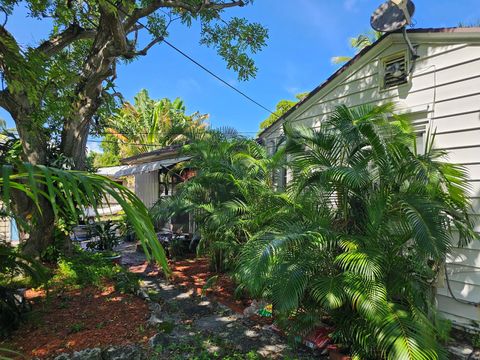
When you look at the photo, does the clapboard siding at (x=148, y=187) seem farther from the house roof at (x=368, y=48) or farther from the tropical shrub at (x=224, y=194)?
the house roof at (x=368, y=48)

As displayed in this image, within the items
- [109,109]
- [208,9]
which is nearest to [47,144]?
[109,109]

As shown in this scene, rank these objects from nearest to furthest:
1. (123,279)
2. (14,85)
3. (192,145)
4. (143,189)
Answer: (14,85)
(123,279)
(192,145)
(143,189)

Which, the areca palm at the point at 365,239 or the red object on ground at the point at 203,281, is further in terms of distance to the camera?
the red object on ground at the point at 203,281

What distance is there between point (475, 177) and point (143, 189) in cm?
1179

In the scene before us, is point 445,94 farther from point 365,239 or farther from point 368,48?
point 365,239

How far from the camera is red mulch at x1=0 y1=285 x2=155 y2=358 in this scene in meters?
3.60

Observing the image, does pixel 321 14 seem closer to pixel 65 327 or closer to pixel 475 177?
pixel 475 177

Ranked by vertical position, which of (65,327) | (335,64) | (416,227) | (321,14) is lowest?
(65,327)

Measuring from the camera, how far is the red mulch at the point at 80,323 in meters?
3.60

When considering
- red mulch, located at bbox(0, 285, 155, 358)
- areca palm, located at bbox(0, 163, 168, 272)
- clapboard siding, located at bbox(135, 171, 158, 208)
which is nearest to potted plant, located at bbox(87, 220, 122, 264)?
red mulch, located at bbox(0, 285, 155, 358)

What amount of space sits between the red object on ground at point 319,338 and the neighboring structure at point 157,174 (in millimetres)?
6388

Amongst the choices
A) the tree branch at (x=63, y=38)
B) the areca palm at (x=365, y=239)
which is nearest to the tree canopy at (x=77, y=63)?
the tree branch at (x=63, y=38)

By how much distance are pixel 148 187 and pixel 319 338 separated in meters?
10.7

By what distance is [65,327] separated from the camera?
406 centimetres
